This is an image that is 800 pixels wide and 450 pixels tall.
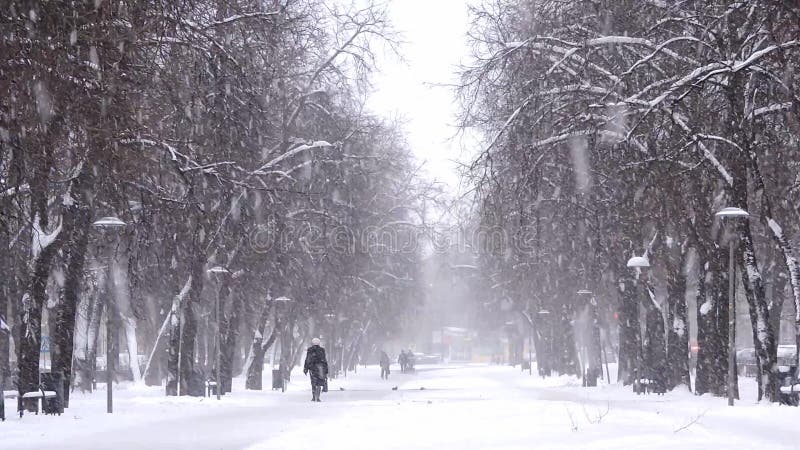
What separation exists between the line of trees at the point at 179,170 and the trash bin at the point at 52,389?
1.11ft

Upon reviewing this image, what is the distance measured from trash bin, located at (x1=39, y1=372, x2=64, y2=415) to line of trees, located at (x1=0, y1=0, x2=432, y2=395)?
1.11 ft

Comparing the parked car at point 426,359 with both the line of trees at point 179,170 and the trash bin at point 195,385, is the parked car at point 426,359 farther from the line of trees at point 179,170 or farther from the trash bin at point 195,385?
the trash bin at point 195,385

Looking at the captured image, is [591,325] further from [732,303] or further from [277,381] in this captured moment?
[732,303]

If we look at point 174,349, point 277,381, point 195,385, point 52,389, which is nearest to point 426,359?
point 277,381

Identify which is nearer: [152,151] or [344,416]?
[152,151]

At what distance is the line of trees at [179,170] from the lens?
43.3ft

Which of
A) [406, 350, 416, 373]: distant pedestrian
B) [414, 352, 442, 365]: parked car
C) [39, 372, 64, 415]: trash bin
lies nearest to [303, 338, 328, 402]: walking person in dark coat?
[39, 372, 64, 415]: trash bin

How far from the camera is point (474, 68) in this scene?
25250 millimetres

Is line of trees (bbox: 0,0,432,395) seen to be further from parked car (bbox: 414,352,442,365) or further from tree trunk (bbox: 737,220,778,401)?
parked car (bbox: 414,352,442,365)

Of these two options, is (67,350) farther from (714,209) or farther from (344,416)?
(714,209)

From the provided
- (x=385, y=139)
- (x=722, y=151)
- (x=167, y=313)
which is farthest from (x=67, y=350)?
(x=385, y=139)

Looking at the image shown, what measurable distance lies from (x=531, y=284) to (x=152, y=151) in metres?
37.1

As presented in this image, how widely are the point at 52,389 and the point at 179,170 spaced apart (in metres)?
5.97

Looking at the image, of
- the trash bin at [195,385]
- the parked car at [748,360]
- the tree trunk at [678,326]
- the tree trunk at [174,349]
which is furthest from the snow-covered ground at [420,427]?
the parked car at [748,360]
